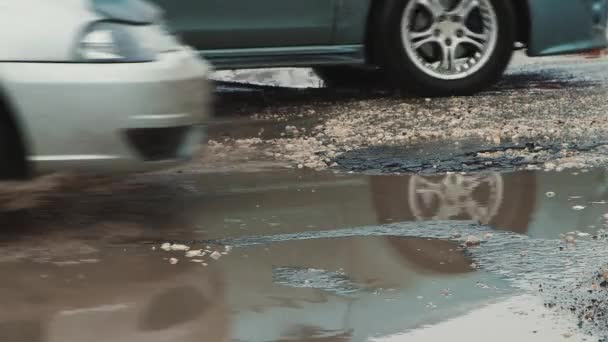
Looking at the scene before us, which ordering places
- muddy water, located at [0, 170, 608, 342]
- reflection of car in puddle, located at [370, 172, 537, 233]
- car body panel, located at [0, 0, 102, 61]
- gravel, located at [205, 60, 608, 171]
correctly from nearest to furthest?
muddy water, located at [0, 170, 608, 342], car body panel, located at [0, 0, 102, 61], reflection of car in puddle, located at [370, 172, 537, 233], gravel, located at [205, 60, 608, 171]

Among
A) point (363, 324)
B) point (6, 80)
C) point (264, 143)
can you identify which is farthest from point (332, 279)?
point (264, 143)

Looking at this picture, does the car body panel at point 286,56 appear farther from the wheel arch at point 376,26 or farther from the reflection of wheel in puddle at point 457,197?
the reflection of wheel in puddle at point 457,197

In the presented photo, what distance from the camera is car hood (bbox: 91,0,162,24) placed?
349 cm

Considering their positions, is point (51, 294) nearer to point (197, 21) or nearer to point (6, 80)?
point (6, 80)

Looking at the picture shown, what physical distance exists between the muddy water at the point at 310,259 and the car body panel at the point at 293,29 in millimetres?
1645

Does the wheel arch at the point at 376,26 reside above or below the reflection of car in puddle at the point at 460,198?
above

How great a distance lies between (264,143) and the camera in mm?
5191

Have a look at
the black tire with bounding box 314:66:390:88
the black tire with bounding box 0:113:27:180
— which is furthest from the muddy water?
the black tire with bounding box 314:66:390:88

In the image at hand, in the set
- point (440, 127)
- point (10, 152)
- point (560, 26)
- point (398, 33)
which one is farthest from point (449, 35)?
point (10, 152)

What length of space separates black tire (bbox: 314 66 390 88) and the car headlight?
398 cm

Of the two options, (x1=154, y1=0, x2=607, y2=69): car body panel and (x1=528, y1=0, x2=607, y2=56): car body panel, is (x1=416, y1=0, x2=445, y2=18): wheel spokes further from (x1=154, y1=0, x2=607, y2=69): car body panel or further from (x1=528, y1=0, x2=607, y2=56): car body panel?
(x1=528, y1=0, x2=607, y2=56): car body panel

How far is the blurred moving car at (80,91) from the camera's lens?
330cm

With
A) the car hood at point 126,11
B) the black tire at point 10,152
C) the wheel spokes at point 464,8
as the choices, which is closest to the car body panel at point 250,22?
the wheel spokes at point 464,8

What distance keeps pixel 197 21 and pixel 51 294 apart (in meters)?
3.15
